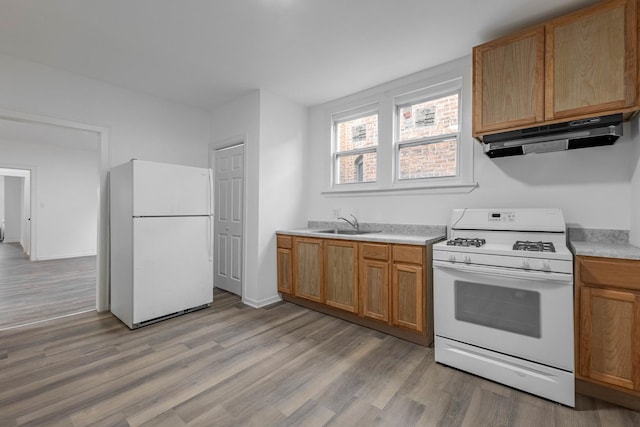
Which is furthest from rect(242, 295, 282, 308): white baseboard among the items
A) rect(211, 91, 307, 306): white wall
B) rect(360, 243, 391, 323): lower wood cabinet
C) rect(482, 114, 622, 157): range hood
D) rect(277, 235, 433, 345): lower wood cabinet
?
rect(482, 114, 622, 157): range hood

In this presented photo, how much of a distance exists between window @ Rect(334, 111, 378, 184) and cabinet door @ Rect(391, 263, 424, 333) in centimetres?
138

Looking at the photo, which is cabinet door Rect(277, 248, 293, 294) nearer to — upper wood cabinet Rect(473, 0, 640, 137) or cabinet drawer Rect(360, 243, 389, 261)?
cabinet drawer Rect(360, 243, 389, 261)

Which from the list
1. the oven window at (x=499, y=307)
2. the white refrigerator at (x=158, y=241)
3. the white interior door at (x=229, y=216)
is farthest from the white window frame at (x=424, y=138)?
the white refrigerator at (x=158, y=241)

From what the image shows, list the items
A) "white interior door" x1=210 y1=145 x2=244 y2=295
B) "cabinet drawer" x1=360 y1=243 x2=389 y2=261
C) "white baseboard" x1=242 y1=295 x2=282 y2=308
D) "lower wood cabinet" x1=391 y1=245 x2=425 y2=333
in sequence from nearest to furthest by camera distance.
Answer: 1. "lower wood cabinet" x1=391 y1=245 x2=425 y2=333
2. "cabinet drawer" x1=360 y1=243 x2=389 y2=261
3. "white baseboard" x1=242 y1=295 x2=282 y2=308
4. "white interior door" x1=210 y1=145 x2=244 y2=295

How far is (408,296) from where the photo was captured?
8.46 ft

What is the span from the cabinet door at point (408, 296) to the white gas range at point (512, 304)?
0.77ft

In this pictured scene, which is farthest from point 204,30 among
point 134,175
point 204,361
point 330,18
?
point 204,361

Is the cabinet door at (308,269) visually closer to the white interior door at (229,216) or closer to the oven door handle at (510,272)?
the white interior door at (229,216)

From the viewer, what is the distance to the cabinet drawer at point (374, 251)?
273 centimetres

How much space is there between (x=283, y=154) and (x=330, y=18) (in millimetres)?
1814

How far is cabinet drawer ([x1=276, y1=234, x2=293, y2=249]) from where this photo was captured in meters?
3.57

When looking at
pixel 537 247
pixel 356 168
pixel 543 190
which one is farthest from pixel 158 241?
pixel 543 190

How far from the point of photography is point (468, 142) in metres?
2.82

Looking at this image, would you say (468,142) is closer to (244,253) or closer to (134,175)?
(244,253)
